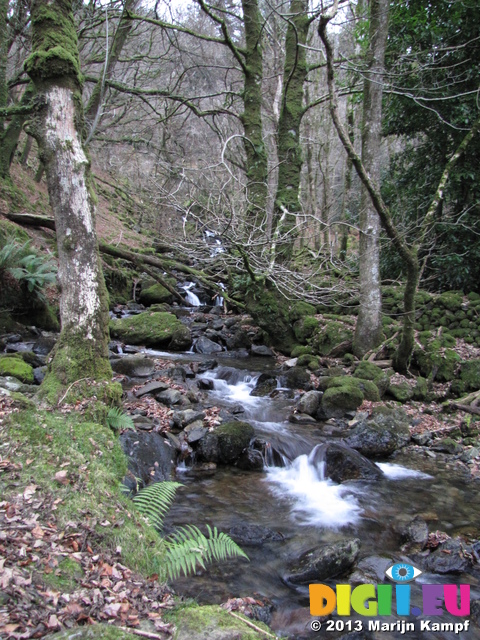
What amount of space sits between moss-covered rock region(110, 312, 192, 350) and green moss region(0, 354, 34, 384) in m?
4.24

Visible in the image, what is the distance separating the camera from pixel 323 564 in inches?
156

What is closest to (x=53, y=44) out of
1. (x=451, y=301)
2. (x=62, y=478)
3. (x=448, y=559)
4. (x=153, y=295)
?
(x=62, y=478)

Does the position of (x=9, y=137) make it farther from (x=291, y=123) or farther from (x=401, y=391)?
(x=401, y=391)

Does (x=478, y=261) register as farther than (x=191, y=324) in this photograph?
No

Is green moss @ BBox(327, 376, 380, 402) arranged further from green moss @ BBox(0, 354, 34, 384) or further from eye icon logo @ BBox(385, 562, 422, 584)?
green moss @ BBox(0, 354, 34, 384)

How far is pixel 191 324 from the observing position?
13.6 meters

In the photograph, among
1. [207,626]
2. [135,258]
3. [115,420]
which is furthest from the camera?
[135,258]

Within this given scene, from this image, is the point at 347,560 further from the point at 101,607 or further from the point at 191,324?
the point at 191,324

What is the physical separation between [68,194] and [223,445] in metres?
3.93

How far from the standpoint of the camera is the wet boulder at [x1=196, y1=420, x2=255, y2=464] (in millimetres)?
6113

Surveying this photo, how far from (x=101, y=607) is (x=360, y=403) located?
22.0 ft

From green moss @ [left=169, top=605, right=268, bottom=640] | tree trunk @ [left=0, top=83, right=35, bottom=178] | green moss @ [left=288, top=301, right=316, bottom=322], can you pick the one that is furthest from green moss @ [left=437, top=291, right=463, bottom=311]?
tree trunk @ [left=0, top=83, right=35, bottom=178]

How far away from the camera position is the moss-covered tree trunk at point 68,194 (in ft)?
16.0

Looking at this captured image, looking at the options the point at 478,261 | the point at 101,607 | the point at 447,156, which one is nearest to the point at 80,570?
the point at 101,607
